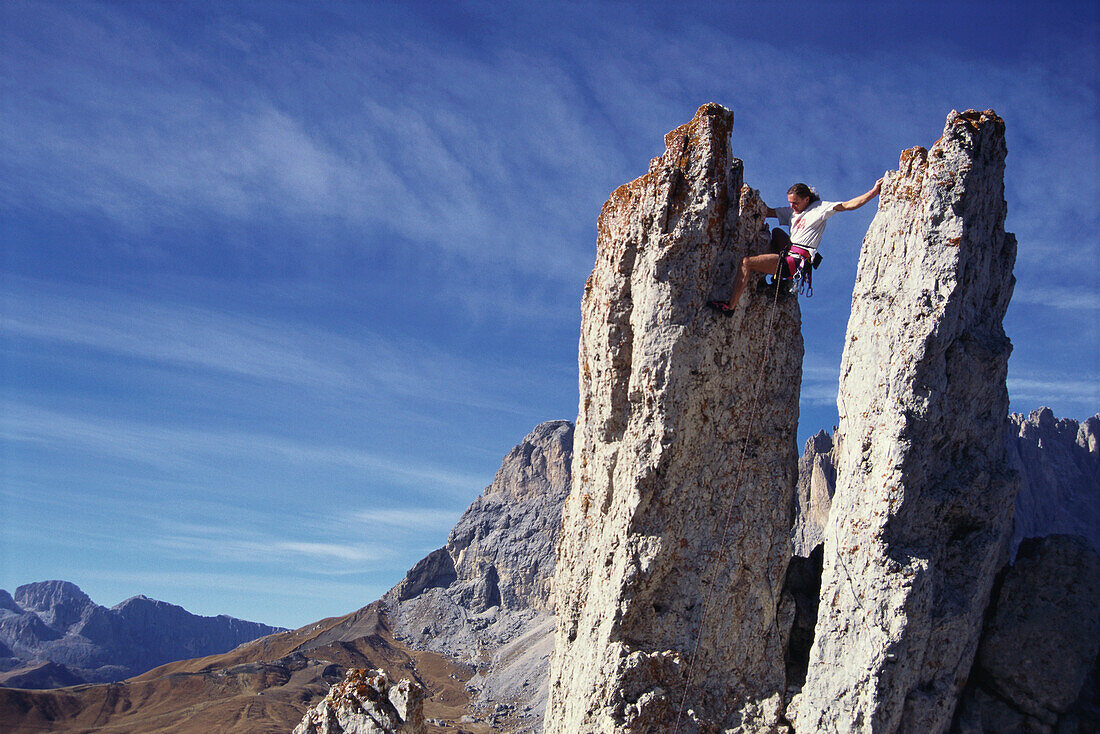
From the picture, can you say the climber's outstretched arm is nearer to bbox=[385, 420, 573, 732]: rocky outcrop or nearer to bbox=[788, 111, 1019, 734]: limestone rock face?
bbox=[788, 111, 1019, 734]: limestone rock face

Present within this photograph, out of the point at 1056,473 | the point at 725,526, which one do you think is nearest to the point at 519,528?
the point at 1056,473

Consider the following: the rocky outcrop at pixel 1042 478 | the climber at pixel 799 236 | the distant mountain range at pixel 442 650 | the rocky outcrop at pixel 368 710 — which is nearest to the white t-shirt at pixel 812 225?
the climber at pixel 799 236

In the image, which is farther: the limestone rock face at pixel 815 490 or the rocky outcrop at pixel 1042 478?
the limestone rock face at pixel 815 490

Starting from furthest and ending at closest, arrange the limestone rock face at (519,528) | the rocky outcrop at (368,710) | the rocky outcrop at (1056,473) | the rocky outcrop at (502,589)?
the limestone rock face at (519,528) < the rocky outcrop at (1056,473) < the rocky outcrop at (502,589) < the rocky outcrop at (368,710)

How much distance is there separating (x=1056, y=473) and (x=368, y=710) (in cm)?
11173

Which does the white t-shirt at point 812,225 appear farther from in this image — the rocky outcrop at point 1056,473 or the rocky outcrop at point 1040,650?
the rocky outcrop at point 1056,473

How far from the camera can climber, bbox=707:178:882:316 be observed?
50.3ft

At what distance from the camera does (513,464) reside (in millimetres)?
175000

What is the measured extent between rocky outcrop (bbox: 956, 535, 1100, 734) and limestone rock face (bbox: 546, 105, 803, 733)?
3.70 metres

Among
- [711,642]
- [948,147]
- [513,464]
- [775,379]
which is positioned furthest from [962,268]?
[513,464]

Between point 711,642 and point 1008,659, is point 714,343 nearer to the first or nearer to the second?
point 711,642

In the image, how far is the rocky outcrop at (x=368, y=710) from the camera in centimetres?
1745

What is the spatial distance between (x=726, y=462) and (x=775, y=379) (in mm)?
2004

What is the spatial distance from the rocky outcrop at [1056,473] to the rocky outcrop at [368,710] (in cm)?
9580
